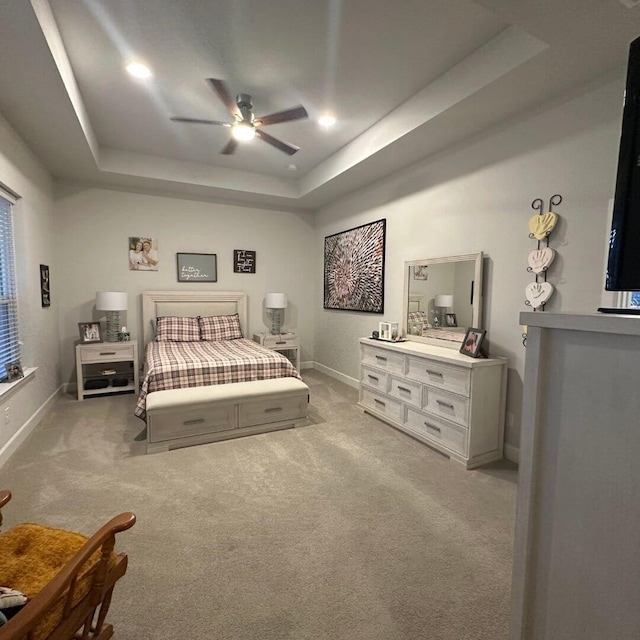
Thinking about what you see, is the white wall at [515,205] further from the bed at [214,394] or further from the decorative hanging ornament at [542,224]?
the bed at [214,394]

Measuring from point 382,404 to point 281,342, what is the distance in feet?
7.18

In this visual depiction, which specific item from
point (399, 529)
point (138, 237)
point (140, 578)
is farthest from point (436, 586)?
point (138, 237)

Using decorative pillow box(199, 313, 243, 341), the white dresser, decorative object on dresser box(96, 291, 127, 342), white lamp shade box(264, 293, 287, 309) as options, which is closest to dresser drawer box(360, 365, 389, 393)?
the white dresser

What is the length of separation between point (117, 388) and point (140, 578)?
3.19 m

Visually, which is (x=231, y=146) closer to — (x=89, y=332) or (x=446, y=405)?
(x=89, y=332)

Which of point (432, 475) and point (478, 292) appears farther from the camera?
point (478, 292)

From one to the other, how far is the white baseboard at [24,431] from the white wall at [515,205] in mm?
3657

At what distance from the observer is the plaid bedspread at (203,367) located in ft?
9.98

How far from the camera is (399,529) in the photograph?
1914 millimetres

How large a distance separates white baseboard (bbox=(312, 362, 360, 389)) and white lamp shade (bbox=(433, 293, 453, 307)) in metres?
1.62

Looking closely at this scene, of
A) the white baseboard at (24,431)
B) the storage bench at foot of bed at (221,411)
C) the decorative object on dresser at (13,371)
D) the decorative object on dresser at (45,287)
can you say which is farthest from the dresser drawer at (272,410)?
the decorative object on dresser at (45,287)

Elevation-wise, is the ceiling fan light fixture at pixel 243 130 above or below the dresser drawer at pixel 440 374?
above

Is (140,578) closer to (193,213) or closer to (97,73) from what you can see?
(97,73)

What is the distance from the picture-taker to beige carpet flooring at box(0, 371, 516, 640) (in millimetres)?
1403
